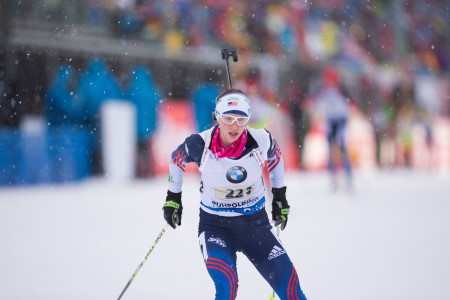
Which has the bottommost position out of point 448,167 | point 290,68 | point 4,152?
point 448,167

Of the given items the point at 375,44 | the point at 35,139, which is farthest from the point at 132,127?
the point at 375,44

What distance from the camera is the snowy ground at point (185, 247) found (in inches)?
200

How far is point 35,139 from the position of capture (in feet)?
39.4

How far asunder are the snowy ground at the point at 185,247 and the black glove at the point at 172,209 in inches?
39.5

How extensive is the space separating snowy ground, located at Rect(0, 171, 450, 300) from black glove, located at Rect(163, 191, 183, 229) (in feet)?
3.29

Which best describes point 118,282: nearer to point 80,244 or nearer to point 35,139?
point 80,244

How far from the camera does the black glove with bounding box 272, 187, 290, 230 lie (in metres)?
4.18

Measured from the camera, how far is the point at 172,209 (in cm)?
409

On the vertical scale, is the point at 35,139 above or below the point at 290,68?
below

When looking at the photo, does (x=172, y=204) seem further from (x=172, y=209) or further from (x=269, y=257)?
(x=269, y=257)

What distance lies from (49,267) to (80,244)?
1107 millimetres

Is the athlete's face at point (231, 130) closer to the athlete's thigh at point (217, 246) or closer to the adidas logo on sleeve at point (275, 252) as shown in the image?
the athlete's thigh at point (217, 246)

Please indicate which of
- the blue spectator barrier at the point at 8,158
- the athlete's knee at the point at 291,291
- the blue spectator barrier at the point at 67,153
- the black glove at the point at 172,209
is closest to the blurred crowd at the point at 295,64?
the blue spectator barrier at the point at 67,153

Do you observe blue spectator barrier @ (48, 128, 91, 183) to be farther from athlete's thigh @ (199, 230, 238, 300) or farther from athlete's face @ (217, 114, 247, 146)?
athlete's face @ (217, 114, 247, 146)
